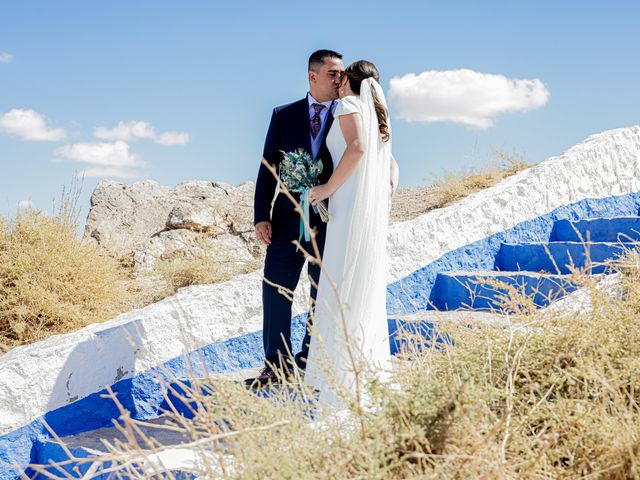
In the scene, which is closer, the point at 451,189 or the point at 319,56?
the point at 319,56

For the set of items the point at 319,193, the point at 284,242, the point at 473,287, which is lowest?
the point at 473,287

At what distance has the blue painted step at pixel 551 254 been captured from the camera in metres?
5.96

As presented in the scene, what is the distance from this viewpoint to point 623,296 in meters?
3.94

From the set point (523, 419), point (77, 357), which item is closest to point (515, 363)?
point (523, 419)

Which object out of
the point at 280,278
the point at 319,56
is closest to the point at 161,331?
the point at 280,278

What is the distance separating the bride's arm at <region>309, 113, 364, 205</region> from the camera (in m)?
4.03

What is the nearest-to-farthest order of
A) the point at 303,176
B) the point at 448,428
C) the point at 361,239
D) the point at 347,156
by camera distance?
the point at 448,428
the point at 347,156
the point at 361,239
the point at 303,176

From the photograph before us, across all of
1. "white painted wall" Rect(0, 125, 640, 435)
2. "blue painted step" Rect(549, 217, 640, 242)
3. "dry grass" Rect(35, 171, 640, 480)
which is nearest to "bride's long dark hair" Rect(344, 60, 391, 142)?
"white painted wall" Rect(0, 125, 640, 435)

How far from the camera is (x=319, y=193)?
414cm

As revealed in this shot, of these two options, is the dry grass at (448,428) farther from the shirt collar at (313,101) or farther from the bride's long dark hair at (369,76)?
the shirt collar at (313,101)

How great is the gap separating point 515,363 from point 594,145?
20.3 feet

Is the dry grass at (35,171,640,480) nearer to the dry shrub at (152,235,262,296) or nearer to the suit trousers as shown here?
the suit trousers

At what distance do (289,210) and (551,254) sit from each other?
304 cm

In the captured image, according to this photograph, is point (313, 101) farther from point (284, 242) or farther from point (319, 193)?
point (284, 242)
